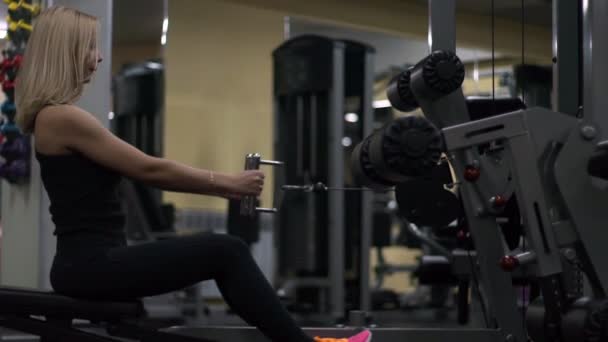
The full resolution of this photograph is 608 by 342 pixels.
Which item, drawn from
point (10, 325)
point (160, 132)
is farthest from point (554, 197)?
point (160, 132)

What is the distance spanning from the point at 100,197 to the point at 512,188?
1266 mm

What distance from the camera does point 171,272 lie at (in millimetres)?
2297

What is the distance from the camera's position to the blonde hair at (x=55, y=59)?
2322mm

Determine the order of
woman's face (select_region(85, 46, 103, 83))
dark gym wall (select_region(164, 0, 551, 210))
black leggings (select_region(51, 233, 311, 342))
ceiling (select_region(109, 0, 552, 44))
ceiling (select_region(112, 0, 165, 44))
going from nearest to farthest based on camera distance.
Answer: black leggings (select_region(51, 233, 311, 342)) → woman's face (select_region(85, 46, 103, 83)) → ceiling (select_region(109, 0, 552, 44)) → ceiling (select_region(112, 0, 165, 44)) → dark gym wall (select_region(164, 0, 551, 210))

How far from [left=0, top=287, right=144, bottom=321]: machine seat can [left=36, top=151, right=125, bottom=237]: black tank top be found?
0.52 feet

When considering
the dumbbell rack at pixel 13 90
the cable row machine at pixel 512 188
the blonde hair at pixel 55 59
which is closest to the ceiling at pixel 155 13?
the dumbbell rack at pixel 13 90

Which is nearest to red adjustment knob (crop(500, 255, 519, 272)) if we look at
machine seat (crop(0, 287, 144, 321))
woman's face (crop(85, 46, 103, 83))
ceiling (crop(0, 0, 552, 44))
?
machine seat (crop(0, 287, 144, 321))

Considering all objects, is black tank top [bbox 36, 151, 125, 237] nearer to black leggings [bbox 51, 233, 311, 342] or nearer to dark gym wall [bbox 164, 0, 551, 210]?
black leggings [bbox 51, 233, 311, 342]

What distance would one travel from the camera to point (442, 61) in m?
2.85

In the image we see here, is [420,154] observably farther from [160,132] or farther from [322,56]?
[160,132]

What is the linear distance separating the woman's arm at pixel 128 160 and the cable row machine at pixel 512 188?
319 mm

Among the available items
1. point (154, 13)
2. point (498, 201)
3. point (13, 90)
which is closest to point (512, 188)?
point (498, 201)

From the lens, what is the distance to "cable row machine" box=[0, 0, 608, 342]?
2635mm

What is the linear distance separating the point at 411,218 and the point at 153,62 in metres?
5.45
